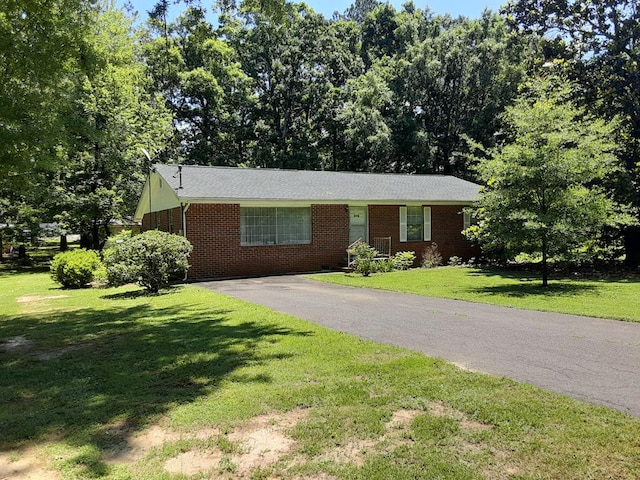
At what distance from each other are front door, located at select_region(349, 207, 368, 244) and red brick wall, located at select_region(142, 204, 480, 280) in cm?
23

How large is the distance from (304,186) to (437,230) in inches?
246

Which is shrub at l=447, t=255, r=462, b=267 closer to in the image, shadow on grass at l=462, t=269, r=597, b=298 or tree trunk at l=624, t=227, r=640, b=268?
shadow on grass at l=462, t=269, r=597, b=298

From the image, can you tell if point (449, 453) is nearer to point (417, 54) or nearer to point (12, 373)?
point (12, 373)

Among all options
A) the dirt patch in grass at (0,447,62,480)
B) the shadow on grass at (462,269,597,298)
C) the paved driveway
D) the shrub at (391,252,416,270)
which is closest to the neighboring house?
the shrub at (391,252,416,270)

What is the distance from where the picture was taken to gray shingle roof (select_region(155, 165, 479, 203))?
671 inches

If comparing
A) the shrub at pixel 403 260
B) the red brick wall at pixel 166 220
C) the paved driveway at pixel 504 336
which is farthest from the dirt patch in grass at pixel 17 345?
the shrub at pixel 403 260

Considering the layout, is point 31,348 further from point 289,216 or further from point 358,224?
point 358,224

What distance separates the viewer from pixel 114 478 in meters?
3.10

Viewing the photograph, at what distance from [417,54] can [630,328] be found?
30.3 metres

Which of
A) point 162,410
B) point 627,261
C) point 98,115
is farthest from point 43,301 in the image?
point 627,261

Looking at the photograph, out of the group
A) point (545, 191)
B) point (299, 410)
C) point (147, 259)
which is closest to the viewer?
point (299, 410)

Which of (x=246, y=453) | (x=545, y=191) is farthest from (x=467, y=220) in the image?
(x=246, y=453)

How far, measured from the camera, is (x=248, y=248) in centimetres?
1711

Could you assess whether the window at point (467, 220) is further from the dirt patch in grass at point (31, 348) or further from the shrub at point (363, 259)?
the dirt patch in grass at point (31, 348)
